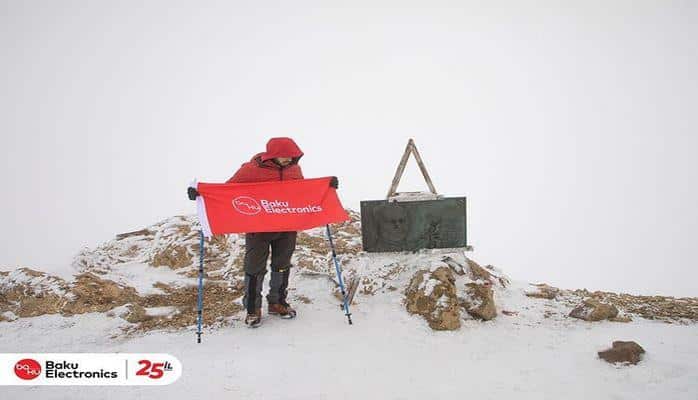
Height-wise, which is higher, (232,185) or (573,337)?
(232,185)

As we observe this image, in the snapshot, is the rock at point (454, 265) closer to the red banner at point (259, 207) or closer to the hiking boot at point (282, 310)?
the red banner at point (259, 207)

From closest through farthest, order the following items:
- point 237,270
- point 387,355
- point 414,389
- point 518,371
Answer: point 414,389
point 518,371
point 387,355
point 237,270

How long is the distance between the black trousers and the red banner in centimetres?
36

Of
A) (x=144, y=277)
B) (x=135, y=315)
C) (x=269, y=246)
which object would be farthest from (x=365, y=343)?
(x=144, y=277)

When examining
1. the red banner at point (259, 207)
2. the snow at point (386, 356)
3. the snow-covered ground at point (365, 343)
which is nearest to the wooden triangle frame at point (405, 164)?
the snow-covered ground at point (365, 343)

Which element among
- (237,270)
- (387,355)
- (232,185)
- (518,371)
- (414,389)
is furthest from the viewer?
(237,270)

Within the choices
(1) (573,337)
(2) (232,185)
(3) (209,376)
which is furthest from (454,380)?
(2) (232,185)

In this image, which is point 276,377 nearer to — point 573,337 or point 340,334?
point 340,334

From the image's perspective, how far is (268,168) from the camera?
25.3 ft

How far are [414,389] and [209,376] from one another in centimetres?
297

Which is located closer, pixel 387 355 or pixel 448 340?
pixel 387 355

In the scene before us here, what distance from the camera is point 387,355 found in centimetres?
625

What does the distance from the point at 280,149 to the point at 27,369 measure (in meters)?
5.34

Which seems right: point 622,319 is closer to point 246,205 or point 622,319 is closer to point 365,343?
point 365,343
